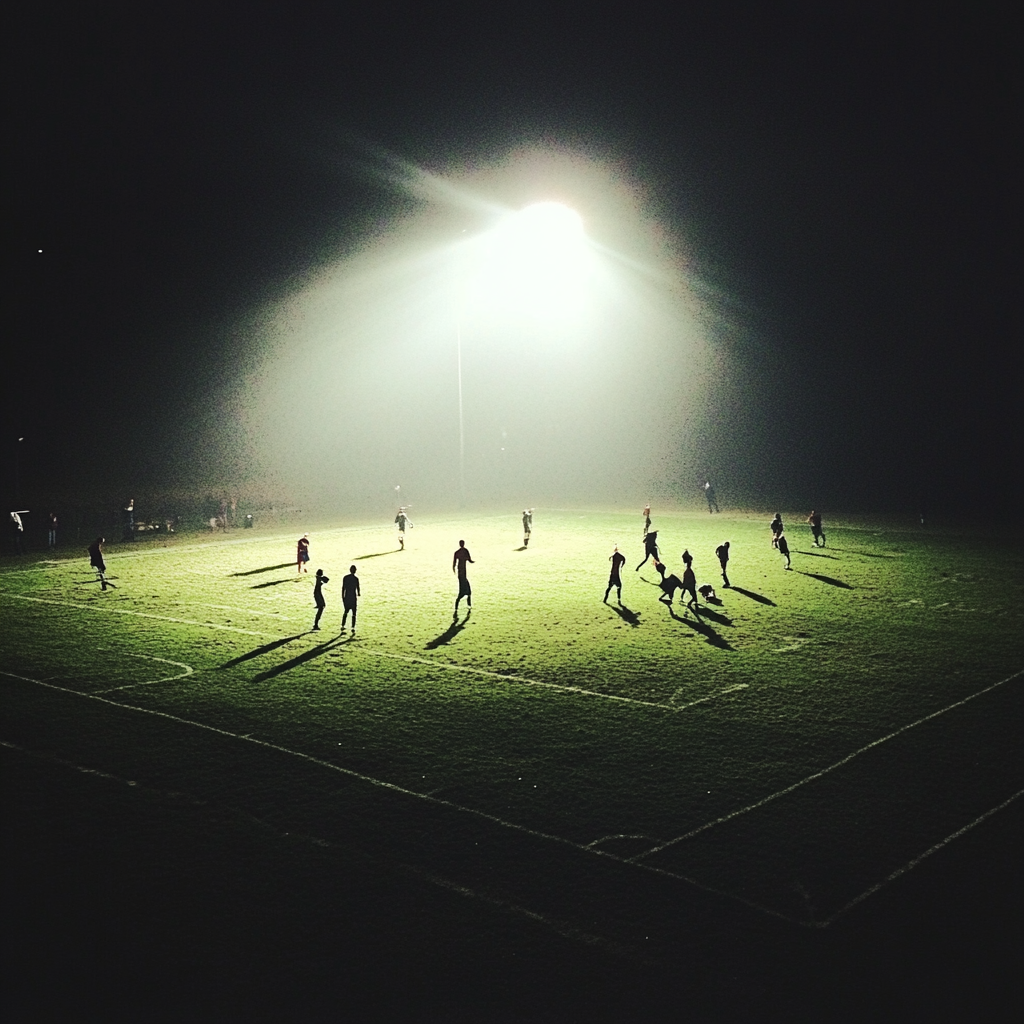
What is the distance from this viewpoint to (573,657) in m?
19.9

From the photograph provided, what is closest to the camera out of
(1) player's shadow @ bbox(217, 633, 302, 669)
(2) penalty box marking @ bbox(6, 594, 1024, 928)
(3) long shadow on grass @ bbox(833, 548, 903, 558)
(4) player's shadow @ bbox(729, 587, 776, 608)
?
(2) penalty box marking @ bbox(6, 594, 1024, 928)

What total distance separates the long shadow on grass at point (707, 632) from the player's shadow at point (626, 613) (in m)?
1.06

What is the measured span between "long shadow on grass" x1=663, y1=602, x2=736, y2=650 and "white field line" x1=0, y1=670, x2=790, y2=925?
1018 cm

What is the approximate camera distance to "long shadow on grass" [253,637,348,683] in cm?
1866

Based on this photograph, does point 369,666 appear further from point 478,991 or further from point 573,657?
point 478,991

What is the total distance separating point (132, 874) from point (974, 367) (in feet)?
265

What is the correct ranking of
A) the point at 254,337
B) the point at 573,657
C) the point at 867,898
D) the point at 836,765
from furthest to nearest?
the point at 254,337
the point at 573,657
the point at 836,765
the point at 867,898

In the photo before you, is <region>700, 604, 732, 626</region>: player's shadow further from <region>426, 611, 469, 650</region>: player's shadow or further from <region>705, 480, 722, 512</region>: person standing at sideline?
<region>705, 480, 722, 512</region>: person standing at sideline

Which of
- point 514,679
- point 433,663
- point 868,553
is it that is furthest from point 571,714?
point 868,553

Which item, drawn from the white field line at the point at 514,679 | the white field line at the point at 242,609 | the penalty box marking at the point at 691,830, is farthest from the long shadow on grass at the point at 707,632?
the white field line at the point at 242,609

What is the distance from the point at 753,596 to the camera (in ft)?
87.6

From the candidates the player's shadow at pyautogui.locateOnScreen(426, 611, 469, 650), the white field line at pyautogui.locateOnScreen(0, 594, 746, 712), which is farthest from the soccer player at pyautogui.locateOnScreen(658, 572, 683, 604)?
the white field line at pyautogui.locateOnScreen(0, 594, 746, 712)

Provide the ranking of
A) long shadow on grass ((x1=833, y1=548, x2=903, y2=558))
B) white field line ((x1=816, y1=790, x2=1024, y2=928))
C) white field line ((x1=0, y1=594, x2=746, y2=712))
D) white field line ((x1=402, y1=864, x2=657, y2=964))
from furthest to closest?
long shadow on grass ((x1=833, y1=548, x2=903, y2=558))
white field line ((x1=0, y1=594, x2=746, y2=712))
white field line ((x1=816, y1=790, x2=1024, y2=928))
white field line ((x1=402, y1=864, x2=657, y2=964))

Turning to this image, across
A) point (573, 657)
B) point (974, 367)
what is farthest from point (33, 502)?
point (974, 367)
